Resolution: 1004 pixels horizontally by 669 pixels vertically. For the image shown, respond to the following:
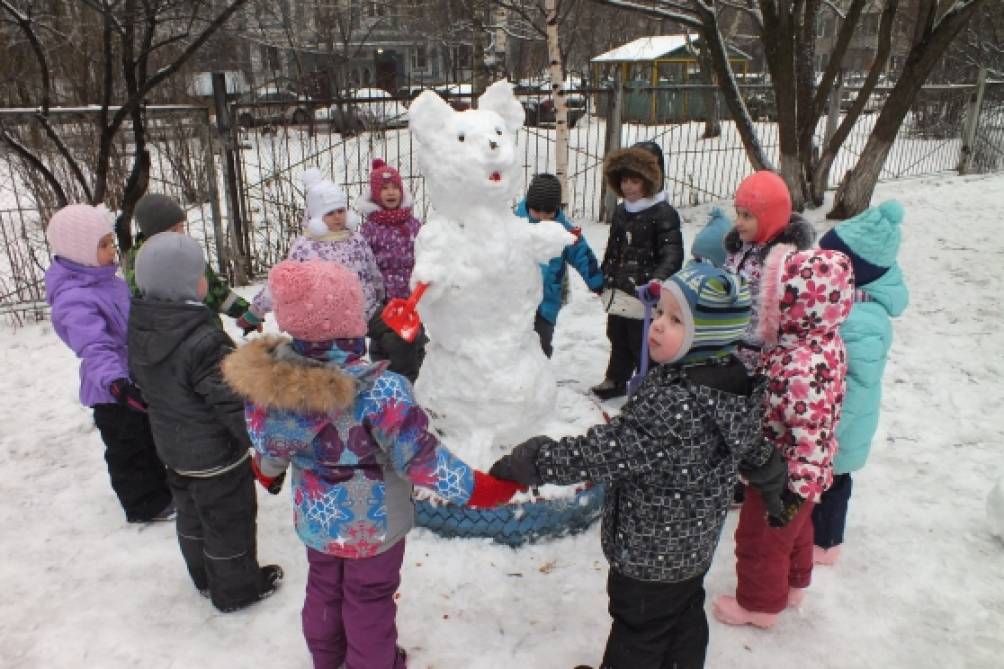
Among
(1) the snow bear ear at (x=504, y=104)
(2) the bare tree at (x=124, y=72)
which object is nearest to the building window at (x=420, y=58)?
(2) the bare tree at (x=124, y=72)

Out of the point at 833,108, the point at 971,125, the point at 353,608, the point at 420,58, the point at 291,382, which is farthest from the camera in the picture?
the point at 420,58

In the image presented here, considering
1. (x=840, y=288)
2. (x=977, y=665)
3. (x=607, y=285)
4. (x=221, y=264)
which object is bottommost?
(x=977, y=665)

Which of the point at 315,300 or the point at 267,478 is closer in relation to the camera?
the point at 315,300

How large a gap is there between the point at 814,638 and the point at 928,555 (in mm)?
868

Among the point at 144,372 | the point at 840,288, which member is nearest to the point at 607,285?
the point at 840,288

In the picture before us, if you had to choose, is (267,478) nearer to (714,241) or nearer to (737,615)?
(737,615)

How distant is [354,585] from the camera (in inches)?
86.4

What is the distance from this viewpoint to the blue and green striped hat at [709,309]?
6.07 ft

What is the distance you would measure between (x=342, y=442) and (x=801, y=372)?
5.01ft

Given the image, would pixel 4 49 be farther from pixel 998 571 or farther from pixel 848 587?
pixel 998 571

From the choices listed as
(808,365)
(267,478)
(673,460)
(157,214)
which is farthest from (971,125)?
(267,478)

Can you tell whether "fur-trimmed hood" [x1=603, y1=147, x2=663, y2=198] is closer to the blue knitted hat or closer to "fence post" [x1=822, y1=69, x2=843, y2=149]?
the blue knitted hat

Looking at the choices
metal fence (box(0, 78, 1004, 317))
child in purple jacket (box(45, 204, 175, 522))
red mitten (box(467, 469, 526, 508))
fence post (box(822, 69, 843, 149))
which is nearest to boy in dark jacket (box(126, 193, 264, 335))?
child in purple jacket (box(45, 204, 175, 522))

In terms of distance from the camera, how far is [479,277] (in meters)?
3.13
